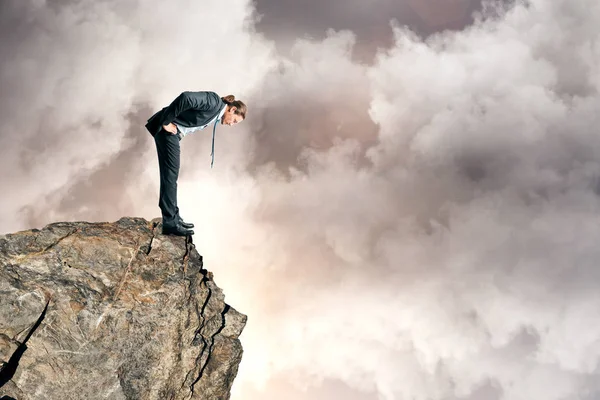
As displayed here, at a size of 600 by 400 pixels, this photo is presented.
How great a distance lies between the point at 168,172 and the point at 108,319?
16.3ft

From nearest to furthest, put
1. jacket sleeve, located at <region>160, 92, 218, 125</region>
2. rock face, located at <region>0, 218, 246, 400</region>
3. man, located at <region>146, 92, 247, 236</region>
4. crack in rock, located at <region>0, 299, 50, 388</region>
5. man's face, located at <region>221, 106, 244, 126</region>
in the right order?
crack in rock, located at <region>0, 299, 50, 388</region>
rock face, located at <region>0, 218, 246, 400</region>
jacket sleeve, located at <region>160, 92, 218, 125</region>
man, located at <region>146, 92, 247, 236</region>
man's face, located at <region>221, 106, 244, 126</region>

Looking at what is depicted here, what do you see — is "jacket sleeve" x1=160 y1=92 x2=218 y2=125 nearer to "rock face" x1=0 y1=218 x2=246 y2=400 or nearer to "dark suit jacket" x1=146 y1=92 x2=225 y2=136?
"dark suit jacket" x1=146 y1=92 x2=225 y2=136

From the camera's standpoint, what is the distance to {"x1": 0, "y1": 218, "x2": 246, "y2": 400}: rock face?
12.0 metres

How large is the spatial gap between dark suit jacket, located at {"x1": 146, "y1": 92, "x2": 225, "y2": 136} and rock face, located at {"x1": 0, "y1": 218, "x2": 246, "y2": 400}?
4.32 meters

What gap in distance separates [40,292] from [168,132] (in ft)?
19.7

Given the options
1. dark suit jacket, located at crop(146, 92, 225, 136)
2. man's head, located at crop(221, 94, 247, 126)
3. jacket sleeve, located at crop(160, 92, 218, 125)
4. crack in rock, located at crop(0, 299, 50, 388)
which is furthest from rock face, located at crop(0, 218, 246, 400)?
man's head, located at crop(221, 94, 247, 126)

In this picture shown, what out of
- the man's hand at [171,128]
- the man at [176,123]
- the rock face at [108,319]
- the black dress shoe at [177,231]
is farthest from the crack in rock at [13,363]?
the man's hand at [171,128]

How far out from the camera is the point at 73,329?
12.5 meters

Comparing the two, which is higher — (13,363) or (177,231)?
(177,231)

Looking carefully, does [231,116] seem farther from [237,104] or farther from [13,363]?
[13,363]

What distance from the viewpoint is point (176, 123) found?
14.0 m

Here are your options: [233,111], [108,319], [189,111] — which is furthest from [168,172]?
[108,319]

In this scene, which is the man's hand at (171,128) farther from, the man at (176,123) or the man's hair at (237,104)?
the man's hair at (237,104)

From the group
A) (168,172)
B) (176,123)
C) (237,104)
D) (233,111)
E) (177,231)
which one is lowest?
(177,231)
